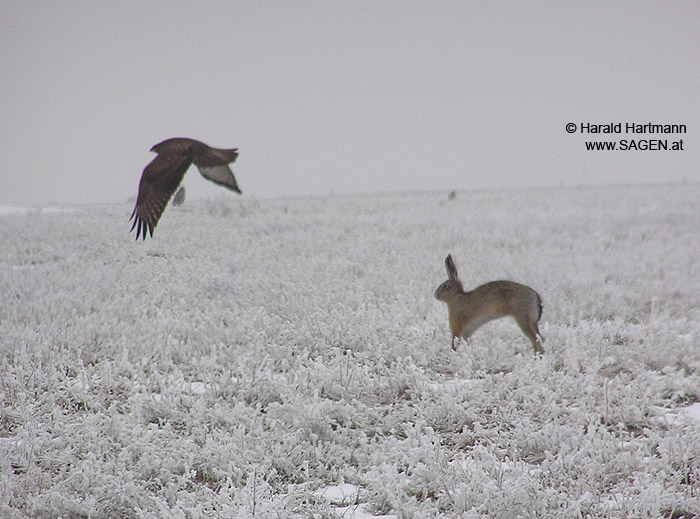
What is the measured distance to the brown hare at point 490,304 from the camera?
4102 millimetres

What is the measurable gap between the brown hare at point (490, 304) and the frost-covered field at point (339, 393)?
0.28 m

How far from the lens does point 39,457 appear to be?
302 centimetres

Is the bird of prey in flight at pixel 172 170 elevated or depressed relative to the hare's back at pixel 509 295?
elevated

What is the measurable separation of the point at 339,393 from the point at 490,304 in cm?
132

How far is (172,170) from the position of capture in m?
2.77

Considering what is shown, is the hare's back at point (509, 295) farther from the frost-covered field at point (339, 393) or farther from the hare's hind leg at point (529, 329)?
the frost-covered field at point (339, 393)

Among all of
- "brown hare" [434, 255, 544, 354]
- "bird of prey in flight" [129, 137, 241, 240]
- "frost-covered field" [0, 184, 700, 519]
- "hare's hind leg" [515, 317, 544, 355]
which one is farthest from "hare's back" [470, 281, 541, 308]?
"bird of prey in flight" [129, 137, 241, 240]

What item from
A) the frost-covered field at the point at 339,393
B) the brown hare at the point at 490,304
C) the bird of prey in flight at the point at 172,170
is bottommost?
the frost-covered field at the point at 339,393

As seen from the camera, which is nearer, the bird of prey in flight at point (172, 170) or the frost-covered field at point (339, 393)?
the bird of prey in flight at point (172, 170)

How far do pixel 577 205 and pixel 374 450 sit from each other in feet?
57.0

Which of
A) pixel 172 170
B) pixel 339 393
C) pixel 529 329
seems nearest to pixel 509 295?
pixel 529 329

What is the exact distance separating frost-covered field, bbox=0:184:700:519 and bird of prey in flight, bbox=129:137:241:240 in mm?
1300

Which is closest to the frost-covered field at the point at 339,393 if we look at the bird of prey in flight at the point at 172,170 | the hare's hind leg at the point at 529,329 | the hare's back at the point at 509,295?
the hare's hind leg at the point at 529,329

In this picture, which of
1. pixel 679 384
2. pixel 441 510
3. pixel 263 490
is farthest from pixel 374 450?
pixel 679 384
